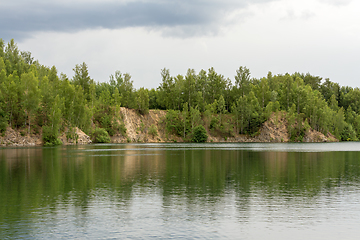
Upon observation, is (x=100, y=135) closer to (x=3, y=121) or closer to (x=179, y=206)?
(x=3, y=121)

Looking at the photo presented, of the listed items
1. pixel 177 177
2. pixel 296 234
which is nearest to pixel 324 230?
pixel 296 234

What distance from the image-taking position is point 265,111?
19412 cm

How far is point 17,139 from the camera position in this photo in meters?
126

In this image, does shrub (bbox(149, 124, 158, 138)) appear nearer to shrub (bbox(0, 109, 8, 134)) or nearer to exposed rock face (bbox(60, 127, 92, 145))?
exposed rock face (bbox(60, 127, 92, 145))

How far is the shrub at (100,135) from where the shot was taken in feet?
522

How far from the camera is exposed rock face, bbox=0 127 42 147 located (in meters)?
123

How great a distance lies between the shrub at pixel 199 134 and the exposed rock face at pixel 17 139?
7995cm

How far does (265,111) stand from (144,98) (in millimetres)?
65021

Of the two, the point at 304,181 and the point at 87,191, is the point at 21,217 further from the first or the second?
the point at 304,181

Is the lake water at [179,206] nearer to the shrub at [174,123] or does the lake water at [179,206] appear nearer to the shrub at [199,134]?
the shrub at [199,134]

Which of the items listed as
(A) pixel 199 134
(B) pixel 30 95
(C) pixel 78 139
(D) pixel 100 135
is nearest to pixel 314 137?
(A) pixel 199 134

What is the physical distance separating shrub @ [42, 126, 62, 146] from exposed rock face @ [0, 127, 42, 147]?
312 centimetres

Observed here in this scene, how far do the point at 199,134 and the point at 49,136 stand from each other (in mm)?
79925

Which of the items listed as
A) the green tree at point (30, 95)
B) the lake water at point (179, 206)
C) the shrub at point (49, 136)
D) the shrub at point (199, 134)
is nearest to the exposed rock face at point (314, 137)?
the shrub at point (199, 134)
